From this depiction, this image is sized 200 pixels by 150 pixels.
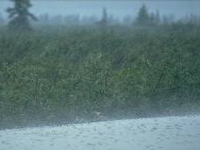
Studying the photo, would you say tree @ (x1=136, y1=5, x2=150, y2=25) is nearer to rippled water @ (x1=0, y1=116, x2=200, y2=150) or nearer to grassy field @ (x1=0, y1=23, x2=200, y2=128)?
grassy field @ (x1=0, y1=23, x2=200, y2=128)

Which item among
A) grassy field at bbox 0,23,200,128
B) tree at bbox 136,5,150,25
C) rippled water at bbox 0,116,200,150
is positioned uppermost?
tree at bbox 136,5,150,25

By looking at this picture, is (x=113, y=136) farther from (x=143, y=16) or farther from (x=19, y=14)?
(x=143, y=16)

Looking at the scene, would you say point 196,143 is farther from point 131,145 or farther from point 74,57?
point 74,57

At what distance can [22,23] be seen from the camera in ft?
98.7

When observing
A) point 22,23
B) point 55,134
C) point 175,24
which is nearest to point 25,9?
point 22,23

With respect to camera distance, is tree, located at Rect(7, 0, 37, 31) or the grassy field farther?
tree, located at Rect(7, 0, 37, 31)

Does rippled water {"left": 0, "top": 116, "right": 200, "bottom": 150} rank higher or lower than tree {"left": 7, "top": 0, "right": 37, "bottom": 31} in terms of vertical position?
lower

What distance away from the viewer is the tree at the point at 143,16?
128ft

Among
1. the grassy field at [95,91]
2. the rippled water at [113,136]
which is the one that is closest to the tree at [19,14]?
the grassy field at [95,91]

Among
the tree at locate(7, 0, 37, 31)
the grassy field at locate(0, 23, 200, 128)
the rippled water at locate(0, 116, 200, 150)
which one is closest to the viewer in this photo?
the rippled water at locate(0, 116, 200, 150)

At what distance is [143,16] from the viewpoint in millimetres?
39688

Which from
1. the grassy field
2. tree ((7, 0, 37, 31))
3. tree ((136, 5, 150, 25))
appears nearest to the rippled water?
the grassy field

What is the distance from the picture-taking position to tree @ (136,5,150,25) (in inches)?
1541

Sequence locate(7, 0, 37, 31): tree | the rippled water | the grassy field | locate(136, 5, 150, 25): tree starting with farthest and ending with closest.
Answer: locate(136, 5, 150, 25): tree, locate(7, 0, 37, 31): tree, the grassy field, the rippled water
